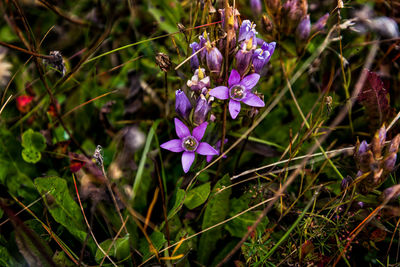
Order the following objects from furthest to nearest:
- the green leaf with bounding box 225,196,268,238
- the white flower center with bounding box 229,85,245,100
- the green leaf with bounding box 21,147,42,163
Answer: the green leaf with bounding box 21,147,42,163
the green leaf with bounding box 225,196,268,238
the white flower center with bounding box 229,85,245,100

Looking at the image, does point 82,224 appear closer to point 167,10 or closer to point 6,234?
point 6,234

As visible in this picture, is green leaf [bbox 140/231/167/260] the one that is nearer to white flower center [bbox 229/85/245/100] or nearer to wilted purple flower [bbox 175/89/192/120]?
wilted purple flower [bbox 175/89/192/120]

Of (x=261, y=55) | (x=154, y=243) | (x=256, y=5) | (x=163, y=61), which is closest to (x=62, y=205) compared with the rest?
(x=154, y=243)

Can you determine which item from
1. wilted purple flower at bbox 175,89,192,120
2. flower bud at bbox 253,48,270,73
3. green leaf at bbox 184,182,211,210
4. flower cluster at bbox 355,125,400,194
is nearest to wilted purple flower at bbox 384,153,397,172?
flower cluster at bbox 355,125,400,194

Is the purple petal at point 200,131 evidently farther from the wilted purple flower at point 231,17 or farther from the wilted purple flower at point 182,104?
the wilted purple flower at point 231,17

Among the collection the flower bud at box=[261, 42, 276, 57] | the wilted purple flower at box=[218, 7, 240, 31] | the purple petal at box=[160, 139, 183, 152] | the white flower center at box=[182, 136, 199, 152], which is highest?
the wilted purple flower at box=[218, 7, 240, 31]

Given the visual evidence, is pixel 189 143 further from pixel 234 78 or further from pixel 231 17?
pixel 231 17

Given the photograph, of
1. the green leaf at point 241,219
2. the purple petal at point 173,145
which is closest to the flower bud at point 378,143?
the green leaf at point 241,219

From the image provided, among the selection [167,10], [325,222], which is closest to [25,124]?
[167,10]
